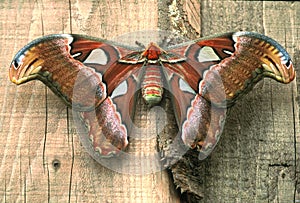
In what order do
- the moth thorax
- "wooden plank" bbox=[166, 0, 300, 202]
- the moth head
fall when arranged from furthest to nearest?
1. "wooden plank" bbox=[166, 0, 300, 202]
2. the moth head
3. the moth thorax

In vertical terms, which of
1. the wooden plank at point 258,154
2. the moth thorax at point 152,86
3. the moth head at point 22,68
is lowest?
the wooden plank at point 258,154

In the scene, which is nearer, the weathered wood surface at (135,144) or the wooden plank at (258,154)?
the weathered wood surface at (135,144)

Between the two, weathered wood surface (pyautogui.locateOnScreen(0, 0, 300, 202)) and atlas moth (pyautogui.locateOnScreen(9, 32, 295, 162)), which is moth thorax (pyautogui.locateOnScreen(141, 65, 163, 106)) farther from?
weathered wood surface (pyautogui.locateOnScreen(0, 0, 300, 202))

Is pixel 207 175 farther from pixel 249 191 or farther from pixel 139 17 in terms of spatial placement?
pixel 139 17

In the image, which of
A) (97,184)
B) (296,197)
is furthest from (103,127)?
(296,197)

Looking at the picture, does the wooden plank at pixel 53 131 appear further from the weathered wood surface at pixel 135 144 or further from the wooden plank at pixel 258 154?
the wooden plank at pixel 258 154

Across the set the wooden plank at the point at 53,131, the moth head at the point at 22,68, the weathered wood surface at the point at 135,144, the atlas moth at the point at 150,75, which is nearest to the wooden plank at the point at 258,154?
the weathered wood surface at the point at 135,144

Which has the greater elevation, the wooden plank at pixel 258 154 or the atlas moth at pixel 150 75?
the atlas moth at pixel 150 75

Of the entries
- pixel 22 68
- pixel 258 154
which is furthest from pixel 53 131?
pixel 258 154

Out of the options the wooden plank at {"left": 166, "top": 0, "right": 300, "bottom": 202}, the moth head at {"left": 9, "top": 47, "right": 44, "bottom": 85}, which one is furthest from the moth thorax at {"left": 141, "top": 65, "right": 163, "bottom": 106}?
the moth head at {"left": 9, "top": 47, "right": 44, "bottom": 85}
